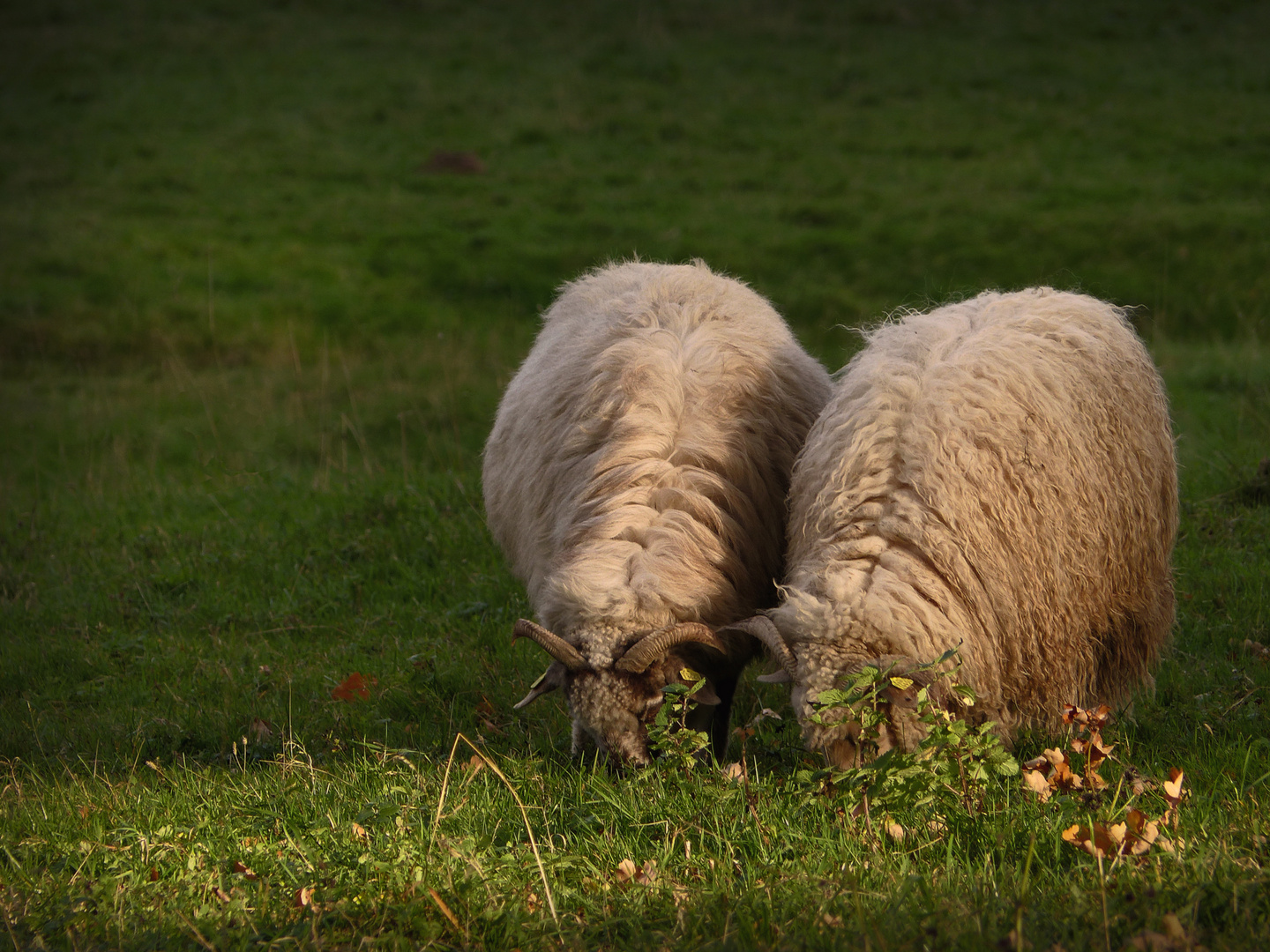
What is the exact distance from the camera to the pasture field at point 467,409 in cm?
312

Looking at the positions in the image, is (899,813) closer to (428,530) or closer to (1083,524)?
(1083,524)

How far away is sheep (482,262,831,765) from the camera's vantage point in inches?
157

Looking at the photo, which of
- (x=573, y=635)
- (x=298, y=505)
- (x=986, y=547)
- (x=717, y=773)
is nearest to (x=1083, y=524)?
(x=986, y=547)

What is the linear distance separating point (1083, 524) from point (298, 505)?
5.73 m

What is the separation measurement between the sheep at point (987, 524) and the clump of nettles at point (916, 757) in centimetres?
10

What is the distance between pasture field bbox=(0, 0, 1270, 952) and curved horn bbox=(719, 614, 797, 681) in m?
0.37

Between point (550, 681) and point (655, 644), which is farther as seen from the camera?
point (550, 681)

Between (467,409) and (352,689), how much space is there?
5.83 m

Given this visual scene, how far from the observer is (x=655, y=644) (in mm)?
3861

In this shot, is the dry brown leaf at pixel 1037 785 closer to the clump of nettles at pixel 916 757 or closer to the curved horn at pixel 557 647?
the clump of nettles at pixel 916 757

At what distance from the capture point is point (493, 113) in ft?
61.9

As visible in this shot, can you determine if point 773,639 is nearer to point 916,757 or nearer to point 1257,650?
point 916,757

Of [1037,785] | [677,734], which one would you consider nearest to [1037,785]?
[1037,785]

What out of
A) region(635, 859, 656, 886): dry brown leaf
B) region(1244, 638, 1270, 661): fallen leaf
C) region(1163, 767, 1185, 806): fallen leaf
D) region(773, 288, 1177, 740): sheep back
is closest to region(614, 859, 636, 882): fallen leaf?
region(635, 859, 656, 886): dry brown leaf
